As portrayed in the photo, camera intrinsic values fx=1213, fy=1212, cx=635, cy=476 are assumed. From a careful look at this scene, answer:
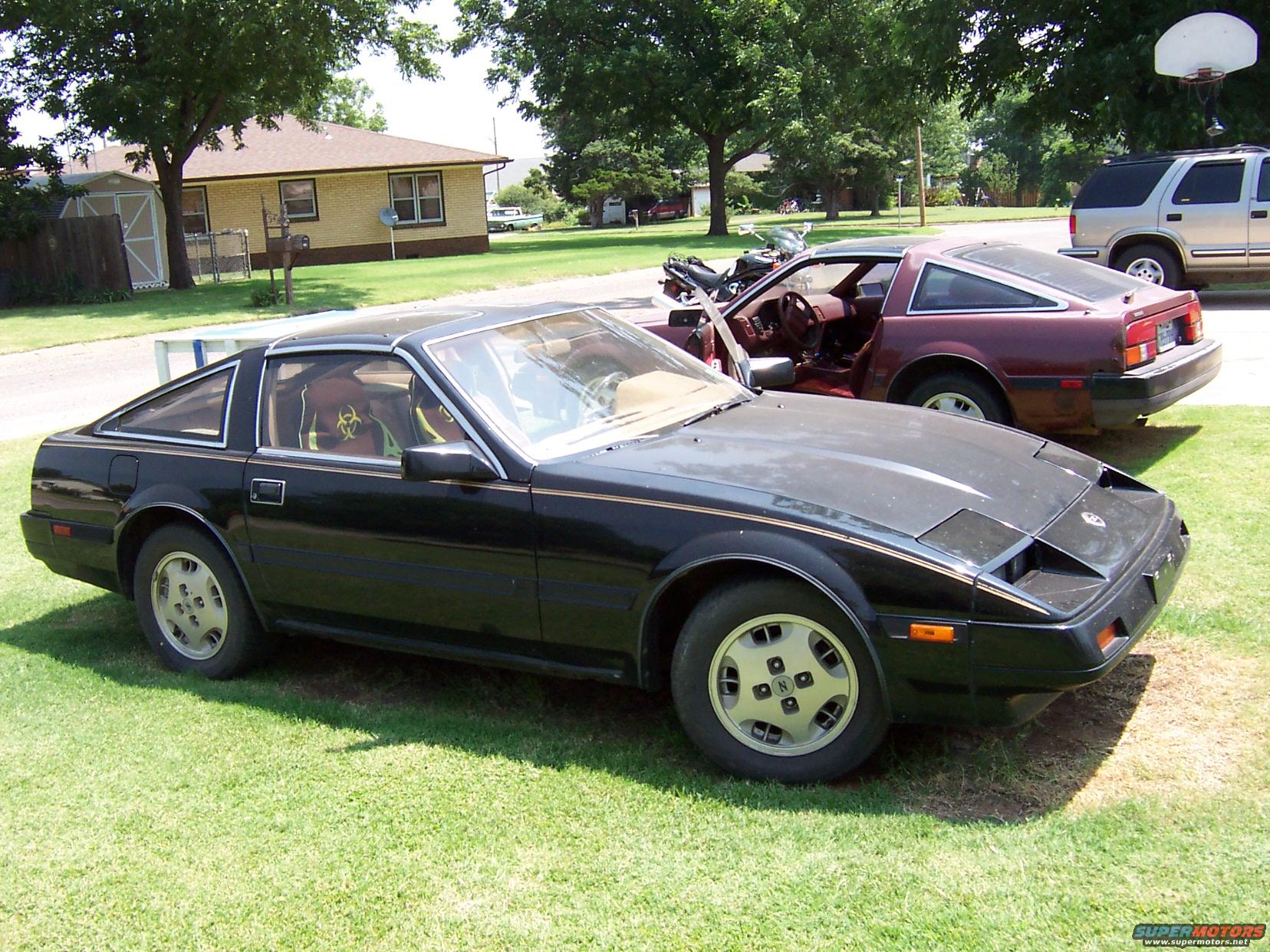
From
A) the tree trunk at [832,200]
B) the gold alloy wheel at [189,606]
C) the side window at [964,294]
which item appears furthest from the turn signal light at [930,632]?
the tree trunk at [832,200]

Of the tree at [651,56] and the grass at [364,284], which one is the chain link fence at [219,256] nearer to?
the grass at [364,284]

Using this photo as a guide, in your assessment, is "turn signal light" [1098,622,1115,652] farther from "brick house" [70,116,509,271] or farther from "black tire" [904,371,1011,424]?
"brick house" [70,116,509,271]

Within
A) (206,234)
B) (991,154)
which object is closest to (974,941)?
(206,234)

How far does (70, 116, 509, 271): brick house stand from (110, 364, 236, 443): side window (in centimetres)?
3247

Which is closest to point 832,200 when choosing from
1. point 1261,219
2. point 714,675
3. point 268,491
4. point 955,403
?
point 1261,219

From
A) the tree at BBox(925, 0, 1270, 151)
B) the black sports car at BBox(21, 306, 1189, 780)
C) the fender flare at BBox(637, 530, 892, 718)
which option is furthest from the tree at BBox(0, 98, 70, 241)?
the fender flare at BBox(637, 530, 892, 718)

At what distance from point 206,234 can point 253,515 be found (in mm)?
29677

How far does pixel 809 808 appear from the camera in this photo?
3645 mm

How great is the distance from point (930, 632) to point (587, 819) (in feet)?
3.86

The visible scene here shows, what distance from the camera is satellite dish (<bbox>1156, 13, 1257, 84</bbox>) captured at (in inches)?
655

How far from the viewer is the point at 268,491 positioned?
4.85 metres

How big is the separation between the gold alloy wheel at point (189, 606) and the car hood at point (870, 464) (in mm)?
1952

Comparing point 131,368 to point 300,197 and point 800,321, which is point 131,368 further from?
point 300,197

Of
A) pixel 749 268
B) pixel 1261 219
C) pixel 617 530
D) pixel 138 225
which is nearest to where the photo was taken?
pixel 617 530
